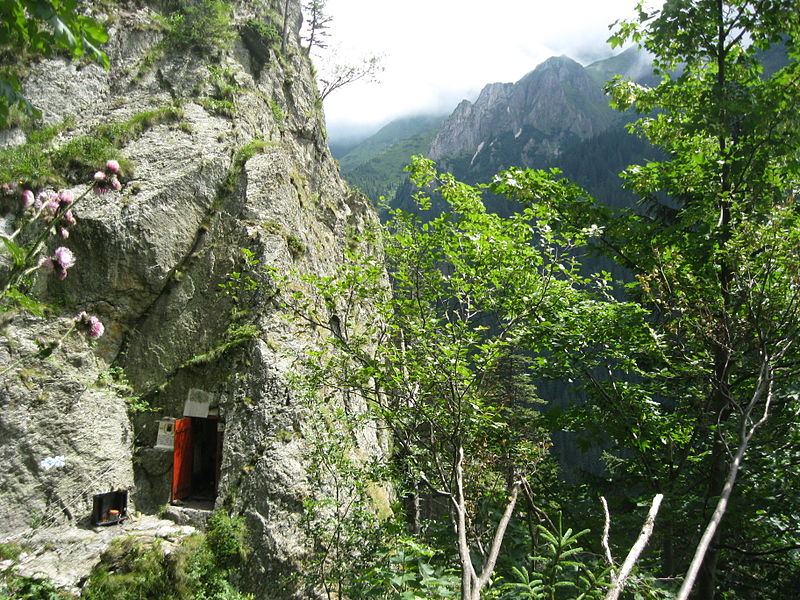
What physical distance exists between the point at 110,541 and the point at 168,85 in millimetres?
15555

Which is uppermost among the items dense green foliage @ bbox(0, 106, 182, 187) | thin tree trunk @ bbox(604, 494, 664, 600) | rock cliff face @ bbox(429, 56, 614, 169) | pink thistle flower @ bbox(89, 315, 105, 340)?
rock cliff face @ bbox(429, 56, 614, 169)

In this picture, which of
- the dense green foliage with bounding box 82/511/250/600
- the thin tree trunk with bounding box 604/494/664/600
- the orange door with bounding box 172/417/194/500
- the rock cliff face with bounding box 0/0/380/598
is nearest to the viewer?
the thin tree trunk with bounding box 604/494/664/600

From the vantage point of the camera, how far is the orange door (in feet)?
34.2

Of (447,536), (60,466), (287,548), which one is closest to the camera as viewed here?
(447,536)

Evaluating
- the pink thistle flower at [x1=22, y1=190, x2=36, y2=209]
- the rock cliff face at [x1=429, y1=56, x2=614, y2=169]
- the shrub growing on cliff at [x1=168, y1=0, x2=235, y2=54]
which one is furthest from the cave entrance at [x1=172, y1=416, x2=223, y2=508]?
the rock cliff face at [x1=429, y1=56, x2=614, y2=169]

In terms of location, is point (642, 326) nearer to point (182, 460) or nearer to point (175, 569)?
point (175, 569)

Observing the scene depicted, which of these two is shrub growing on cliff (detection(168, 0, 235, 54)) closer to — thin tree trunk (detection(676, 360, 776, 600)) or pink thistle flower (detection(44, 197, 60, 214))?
pink thistle flower (detection(44, 197, 60, 214))

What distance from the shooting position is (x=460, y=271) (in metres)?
4.37

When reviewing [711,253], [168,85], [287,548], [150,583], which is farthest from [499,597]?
[168,85]

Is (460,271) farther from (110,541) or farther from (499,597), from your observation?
(110,541)

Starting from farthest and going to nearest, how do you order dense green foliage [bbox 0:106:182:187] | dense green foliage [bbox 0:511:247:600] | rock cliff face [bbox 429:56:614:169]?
rock cliff face [bbox 429:56:614:169] → dense green foliage [bbox 0:106:182:187] → dense green foliage [bbox 0:511:247:600]

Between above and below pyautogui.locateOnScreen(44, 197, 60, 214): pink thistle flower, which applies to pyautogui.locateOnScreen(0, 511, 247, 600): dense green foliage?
below

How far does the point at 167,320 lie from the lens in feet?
39.5

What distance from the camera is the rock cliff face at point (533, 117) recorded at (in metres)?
129
